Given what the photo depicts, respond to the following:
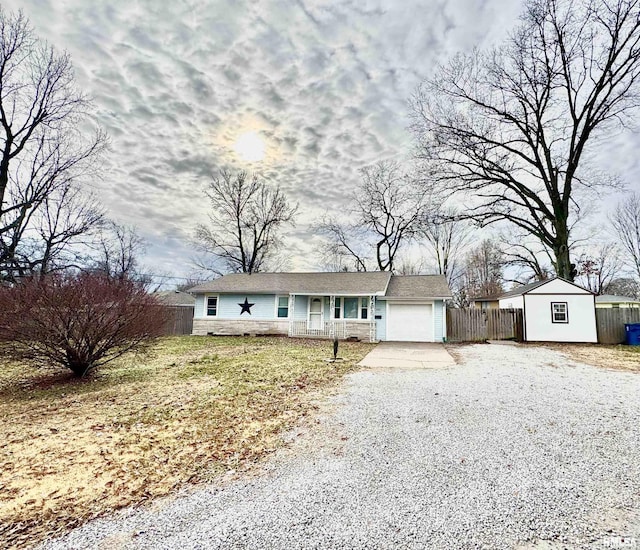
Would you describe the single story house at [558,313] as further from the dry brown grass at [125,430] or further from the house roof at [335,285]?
the dry brown grass at [125,430]

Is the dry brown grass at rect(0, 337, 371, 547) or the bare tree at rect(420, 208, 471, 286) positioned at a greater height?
the bare tree at rect(420, 208, 471, 286)

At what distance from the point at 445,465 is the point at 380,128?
1262 centimetres

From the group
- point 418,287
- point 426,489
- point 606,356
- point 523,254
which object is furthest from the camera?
point 523,254

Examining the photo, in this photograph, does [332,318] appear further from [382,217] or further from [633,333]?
[633,333]

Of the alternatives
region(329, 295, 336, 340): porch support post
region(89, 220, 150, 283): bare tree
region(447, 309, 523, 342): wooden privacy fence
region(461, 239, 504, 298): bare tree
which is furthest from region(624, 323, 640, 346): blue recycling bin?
region(89, 220, 150, 283): bare tree

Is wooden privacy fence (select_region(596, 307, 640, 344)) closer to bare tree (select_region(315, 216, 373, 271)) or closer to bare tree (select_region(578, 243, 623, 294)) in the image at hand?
bare tree (select_region(315, 216, 373, 271))

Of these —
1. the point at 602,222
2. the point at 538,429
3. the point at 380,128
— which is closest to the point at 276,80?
the point at 380,128

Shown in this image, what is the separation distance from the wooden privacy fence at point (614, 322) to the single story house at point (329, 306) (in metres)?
7.11

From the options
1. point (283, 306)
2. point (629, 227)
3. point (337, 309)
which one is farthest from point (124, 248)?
point (629, 227)

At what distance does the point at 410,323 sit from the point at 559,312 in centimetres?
690

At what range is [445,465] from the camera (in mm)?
3398

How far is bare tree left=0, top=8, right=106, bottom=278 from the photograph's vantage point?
12.2 metres

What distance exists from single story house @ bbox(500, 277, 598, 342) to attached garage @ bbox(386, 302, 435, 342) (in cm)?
459

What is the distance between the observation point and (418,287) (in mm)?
17281
